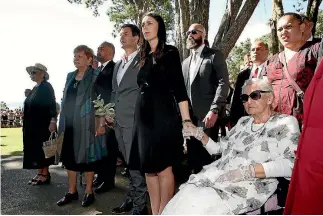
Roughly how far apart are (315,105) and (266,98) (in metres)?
0.85

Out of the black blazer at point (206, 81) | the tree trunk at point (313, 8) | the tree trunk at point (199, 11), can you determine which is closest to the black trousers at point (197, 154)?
the black blazer at point (206, 81)

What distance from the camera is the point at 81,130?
13.2ft

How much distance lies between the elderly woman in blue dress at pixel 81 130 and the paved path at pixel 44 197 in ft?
0.52

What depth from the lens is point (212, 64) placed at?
4.01m

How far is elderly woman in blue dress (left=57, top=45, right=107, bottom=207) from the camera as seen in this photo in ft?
13.1

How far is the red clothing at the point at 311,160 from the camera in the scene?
5.43 feet

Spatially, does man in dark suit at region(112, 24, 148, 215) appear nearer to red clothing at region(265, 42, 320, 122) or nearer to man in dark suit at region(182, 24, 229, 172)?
man in dark suit at region(182, 24, 229, 172)

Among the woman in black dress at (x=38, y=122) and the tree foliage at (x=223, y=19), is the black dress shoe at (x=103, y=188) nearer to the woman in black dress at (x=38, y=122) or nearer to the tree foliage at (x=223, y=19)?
the woman in black dress at (x=38, y=122)

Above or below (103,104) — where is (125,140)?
below

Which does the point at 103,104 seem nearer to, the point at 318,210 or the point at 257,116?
the point at 257,116

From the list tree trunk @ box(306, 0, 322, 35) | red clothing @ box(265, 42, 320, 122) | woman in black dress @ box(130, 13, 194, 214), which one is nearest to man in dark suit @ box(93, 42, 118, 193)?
woman in black dress @ box(130, 13, 194, 214)

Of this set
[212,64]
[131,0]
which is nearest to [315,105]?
[212,64]

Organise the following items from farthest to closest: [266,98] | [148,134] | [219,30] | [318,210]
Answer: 1. [219,30]
2. [148,134]
3. [266,98]
4. [318,210]

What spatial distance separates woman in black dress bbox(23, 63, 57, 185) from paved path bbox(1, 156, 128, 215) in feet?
0.98
